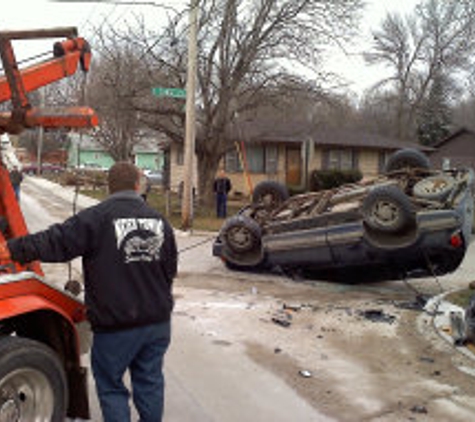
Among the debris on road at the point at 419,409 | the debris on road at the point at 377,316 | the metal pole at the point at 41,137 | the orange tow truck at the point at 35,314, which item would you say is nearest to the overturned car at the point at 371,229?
the debris on road at the point at 377,316

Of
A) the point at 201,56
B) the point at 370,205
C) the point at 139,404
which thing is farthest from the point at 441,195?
the point at 201,56

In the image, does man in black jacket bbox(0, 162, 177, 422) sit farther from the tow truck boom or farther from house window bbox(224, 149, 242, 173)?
house window bbox(224, 149, 242, 173)

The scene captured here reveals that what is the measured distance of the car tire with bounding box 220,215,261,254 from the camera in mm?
10211

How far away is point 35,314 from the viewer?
3871 millimetres

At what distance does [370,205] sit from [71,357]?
5.81 meters

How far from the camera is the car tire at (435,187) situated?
30.0 ft

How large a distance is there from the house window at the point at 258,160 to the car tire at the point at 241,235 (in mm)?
18476

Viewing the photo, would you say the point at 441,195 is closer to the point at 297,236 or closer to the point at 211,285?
the point at 297,236

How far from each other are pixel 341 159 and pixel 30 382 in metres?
28.8

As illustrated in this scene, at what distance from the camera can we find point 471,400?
5.34m

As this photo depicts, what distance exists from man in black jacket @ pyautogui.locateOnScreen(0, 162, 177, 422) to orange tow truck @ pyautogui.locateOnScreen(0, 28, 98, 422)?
9.0 inches

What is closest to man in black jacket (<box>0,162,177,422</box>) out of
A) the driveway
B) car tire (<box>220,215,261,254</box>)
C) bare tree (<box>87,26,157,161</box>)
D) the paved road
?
the paved road

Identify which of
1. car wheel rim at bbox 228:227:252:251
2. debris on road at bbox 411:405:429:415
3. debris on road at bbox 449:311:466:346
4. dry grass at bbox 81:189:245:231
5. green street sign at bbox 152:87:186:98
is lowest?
dry grass at bbox 81:189:245:231

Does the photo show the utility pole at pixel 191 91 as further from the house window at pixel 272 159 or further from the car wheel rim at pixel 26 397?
the house window at pixel 272 159
